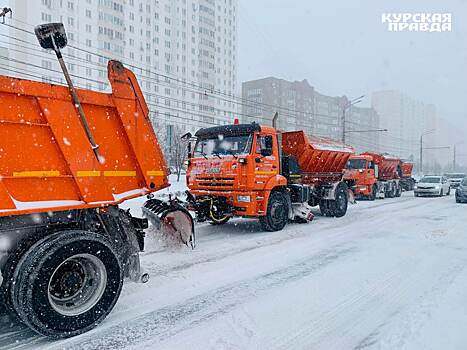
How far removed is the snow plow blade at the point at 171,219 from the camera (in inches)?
227

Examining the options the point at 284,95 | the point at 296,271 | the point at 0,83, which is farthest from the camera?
the point at 284,95

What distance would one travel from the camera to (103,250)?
12.6 ft

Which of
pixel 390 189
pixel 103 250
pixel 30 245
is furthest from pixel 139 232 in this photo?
pixel 390 189

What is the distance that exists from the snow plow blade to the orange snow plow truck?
1185 mm

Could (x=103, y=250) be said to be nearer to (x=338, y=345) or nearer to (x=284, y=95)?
(x=338, y=345)

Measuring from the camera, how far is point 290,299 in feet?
15.0

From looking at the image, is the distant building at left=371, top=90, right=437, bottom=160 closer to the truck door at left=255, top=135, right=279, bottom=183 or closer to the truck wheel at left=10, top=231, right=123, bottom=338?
the truck door at left=255, top=135, right=279, bottom=183

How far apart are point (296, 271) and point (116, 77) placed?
385cm

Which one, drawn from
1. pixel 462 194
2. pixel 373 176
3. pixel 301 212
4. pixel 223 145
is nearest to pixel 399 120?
pixel 373 176

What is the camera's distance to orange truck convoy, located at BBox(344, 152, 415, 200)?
2031 centimetres

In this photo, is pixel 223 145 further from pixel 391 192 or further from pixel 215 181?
pixel 391 192

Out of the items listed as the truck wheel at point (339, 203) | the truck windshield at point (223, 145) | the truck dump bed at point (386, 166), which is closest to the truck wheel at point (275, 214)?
the truck windshield at point (223, 145)

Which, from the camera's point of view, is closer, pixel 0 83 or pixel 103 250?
pixel 0 83

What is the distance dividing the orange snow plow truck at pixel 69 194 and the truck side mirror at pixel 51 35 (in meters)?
0.03
